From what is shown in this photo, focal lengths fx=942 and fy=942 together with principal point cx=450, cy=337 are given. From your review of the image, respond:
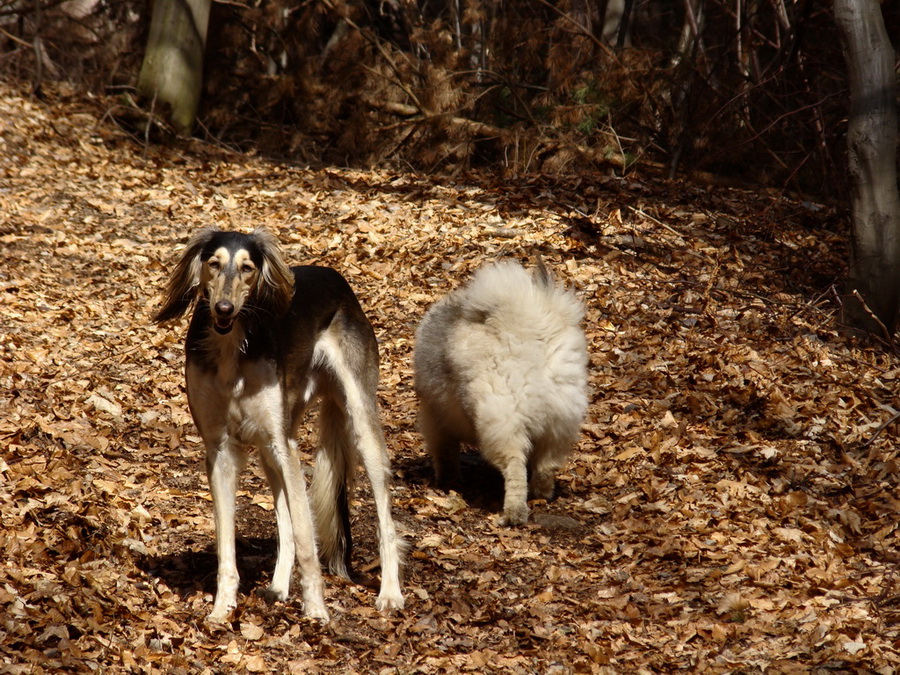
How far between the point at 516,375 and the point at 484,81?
9.49 metres

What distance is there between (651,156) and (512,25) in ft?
11.2

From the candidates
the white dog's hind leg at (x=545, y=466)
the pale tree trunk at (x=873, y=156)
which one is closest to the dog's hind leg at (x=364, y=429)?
the white dog's hind leg at (x=545, y=466)

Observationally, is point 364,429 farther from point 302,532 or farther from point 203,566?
point 203,566

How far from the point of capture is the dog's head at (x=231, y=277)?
493 centimetres

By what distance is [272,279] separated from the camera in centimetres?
516

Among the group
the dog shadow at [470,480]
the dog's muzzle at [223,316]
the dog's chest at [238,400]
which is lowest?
the dog shadow at [470,480]

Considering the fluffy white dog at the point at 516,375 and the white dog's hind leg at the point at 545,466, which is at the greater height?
the fluffy white dog at the point at 516,375

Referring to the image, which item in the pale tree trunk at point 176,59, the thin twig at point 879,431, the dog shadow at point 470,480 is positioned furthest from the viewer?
the pale tree trunk at point 176,59

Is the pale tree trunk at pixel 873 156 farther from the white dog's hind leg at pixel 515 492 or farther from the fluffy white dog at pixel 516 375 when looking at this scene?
the white dog's hind leg at pixel 515 492

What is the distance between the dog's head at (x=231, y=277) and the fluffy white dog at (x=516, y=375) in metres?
2.13

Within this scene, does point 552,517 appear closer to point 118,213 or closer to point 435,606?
point 435,606

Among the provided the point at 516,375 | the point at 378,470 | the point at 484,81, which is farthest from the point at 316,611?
the point at 484,81

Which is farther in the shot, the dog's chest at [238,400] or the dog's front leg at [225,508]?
the dog's front leg at [225,508]

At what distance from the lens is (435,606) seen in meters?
5.75
